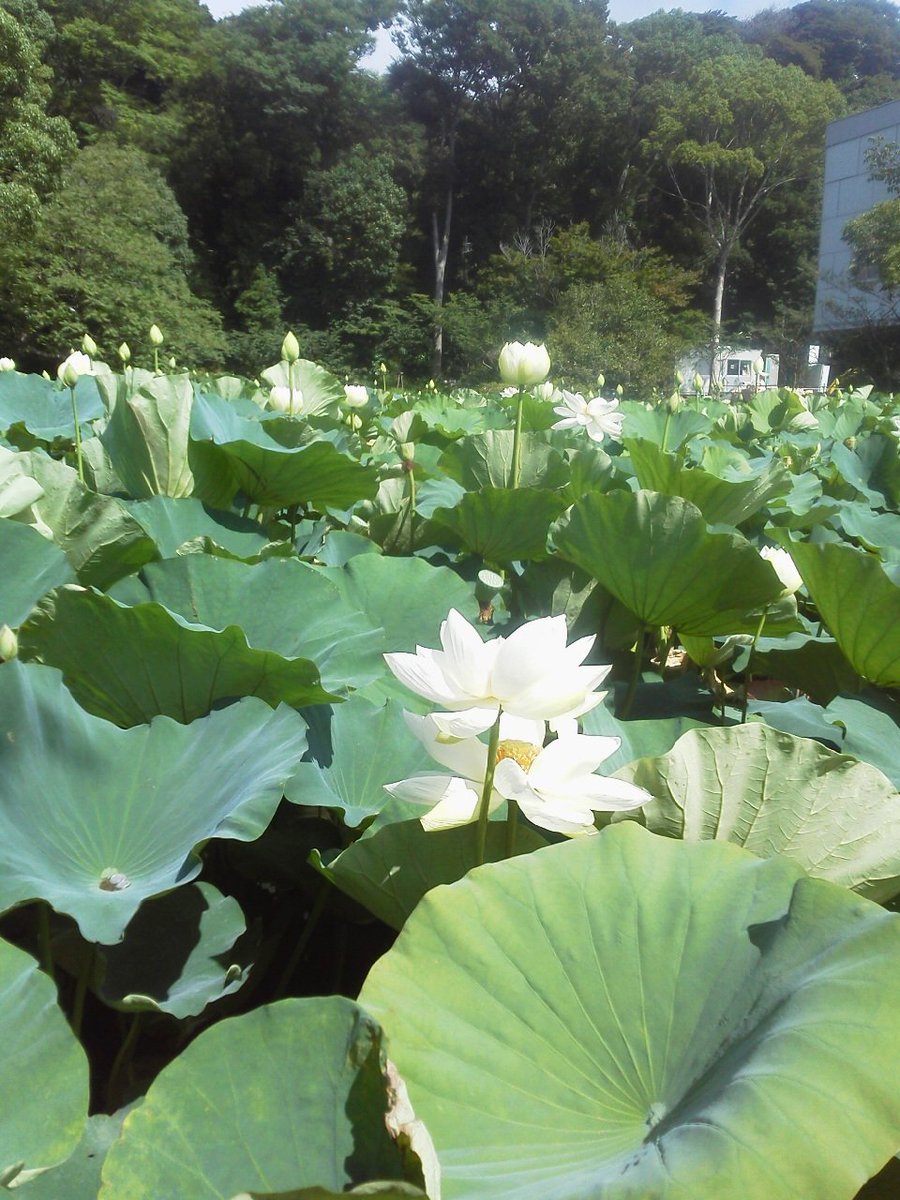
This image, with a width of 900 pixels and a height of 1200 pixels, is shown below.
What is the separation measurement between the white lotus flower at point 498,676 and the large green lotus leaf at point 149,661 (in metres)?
0.14

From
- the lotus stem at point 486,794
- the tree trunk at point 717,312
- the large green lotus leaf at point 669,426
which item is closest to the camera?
the lotus stem at point 486,794

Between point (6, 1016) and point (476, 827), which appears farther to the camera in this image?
point (476, 827)

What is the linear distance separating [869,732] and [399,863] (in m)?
0.34

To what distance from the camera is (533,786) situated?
41 cm

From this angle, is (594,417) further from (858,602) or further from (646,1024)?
(646,1024)

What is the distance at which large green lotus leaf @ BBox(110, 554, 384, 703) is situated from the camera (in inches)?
25.7

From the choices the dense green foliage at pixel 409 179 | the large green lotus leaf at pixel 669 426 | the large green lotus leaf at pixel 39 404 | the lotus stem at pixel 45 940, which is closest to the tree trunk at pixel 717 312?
the dense green foliage at pixel 409 179

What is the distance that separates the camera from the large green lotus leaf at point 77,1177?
315mm

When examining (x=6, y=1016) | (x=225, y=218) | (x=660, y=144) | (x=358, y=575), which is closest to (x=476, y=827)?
(x=6, y=1016)

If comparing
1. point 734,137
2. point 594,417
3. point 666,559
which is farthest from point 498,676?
point 734,137

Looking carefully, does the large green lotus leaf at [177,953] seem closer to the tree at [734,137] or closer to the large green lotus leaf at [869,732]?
the large green lotus leaf at [869,732]

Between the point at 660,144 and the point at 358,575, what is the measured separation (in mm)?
24510

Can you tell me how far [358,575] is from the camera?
2.60 ft

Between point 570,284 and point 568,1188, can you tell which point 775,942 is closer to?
point 568,1188
